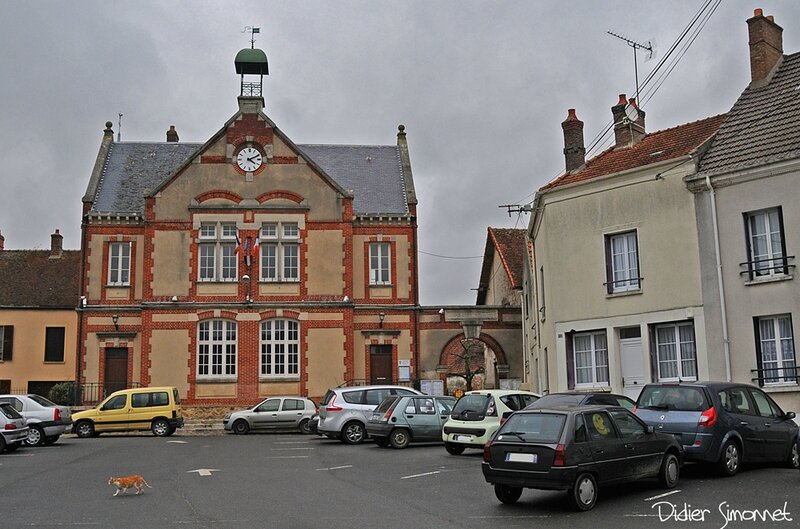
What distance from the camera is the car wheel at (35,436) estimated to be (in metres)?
24.3

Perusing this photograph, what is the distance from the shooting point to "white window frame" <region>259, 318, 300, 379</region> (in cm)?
3656

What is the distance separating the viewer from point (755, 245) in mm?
20688

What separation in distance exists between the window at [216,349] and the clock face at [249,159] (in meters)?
6.78

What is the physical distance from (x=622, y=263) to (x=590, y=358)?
9.34 feet

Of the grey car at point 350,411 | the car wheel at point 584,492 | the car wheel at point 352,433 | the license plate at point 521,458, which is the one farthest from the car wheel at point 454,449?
the car wheel at point 584,492

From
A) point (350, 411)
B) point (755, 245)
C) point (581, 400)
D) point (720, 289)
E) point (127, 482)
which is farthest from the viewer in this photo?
point (350, 411)

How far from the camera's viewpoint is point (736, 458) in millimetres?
14406

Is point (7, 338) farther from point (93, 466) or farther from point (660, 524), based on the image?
point (660, 524)

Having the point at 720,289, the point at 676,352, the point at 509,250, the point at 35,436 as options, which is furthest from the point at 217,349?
the point at 720,289

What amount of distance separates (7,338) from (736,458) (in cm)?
3819

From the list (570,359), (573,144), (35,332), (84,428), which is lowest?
(84,428)

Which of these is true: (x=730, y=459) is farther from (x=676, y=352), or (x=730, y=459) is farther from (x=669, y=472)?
(x=676, y=352)

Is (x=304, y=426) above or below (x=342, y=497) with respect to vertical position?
above

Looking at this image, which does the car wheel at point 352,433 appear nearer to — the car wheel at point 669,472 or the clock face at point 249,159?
the car wheel at point 669,472
